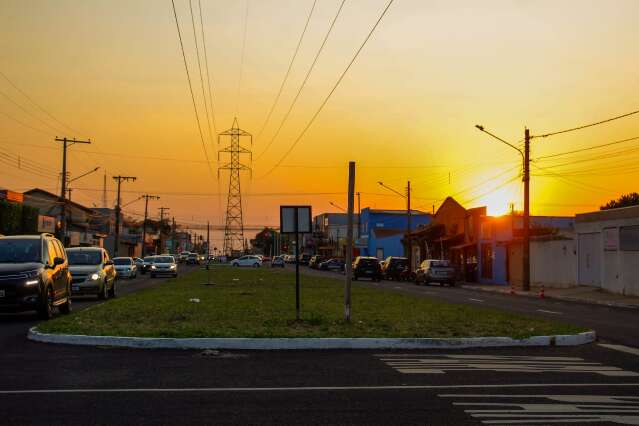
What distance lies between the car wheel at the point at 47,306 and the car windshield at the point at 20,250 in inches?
31.7

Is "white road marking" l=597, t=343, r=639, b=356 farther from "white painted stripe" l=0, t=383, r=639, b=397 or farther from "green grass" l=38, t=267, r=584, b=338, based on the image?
"white painted stripe" l=0, t=383, r=639, b=397

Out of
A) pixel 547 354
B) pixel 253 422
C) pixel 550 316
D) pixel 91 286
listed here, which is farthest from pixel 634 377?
pixel 91 286

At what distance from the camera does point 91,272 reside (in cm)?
2500

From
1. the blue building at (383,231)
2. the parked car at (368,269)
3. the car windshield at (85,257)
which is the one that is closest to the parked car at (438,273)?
the parked car at (368,269)

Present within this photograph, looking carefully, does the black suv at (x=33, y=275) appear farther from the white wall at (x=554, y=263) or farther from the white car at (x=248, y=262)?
the white car at (x=248, y=262)

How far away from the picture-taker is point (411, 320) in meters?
17.2

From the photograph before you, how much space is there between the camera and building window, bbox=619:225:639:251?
3484cm

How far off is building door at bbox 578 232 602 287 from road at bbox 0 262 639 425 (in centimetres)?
2777

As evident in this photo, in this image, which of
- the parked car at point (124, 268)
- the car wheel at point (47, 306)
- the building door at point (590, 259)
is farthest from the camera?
the parked car at point (124, 268)

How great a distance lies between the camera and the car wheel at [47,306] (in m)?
17.4

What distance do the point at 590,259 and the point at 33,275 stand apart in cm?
3082

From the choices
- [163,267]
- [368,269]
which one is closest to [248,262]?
[368,269]

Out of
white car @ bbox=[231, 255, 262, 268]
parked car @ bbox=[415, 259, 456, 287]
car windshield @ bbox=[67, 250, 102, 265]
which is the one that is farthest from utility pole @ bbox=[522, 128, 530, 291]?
white car @ bbox=[231, 255, 262, 268]

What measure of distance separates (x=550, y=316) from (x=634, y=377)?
38.1ft
